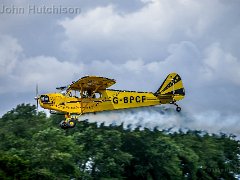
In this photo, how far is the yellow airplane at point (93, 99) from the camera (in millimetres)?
45156

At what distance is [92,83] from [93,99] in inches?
51.5

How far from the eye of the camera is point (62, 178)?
65.8 metres

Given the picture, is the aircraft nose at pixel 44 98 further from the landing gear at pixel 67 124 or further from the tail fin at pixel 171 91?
the tail fin at pixel 171 91

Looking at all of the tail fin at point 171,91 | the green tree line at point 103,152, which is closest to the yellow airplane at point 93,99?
the tail fin at point 171,91

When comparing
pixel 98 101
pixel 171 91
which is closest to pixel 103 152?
pixel 171 91

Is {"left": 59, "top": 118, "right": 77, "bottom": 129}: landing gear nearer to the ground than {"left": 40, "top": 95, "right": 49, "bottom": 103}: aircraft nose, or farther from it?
nearer to the ground

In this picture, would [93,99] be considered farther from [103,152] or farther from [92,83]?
[103,152]

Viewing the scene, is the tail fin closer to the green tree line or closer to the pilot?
the pilot

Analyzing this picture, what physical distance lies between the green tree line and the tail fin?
9.88m

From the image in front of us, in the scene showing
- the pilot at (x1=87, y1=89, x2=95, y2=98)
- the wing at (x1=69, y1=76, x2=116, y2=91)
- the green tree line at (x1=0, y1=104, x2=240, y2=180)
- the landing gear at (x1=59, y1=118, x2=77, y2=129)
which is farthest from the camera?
the green tree line at (x1=0, y1=104, x2=240, y2=180)

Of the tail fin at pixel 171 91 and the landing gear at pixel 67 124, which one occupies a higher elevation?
the tail fin at pixel 171 91

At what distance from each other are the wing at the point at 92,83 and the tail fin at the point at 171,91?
497 centimetres

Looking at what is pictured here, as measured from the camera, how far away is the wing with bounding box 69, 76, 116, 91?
44969 mm

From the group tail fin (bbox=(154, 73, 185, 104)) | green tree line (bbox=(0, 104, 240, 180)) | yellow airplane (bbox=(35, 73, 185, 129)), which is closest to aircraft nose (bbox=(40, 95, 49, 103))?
yellow airplane (bbox=(35, 73, 185, 129))
